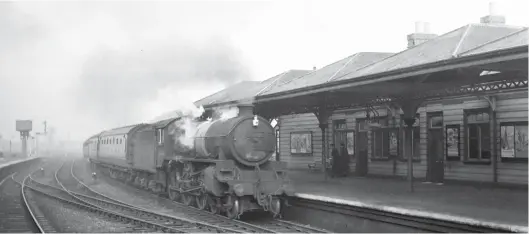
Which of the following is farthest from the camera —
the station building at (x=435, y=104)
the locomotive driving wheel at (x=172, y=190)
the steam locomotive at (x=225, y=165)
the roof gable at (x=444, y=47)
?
the locomotive driving wheel at (x=172, y=190)

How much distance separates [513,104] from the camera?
1278cm

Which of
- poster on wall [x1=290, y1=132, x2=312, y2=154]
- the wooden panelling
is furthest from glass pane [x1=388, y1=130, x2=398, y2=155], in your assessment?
poster on wall [x1=290, y1=132, x2=312, y2=154]

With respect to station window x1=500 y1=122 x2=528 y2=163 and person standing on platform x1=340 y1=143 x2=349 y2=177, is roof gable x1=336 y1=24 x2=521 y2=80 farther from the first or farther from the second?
person standing on platform x1=340 y1=143 x2=349 y2=177

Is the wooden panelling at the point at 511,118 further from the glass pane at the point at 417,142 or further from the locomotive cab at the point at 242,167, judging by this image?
the locomotive cab at the point at 242,167

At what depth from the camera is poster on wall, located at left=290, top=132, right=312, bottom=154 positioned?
21398 mm

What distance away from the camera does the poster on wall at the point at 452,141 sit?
560 inches

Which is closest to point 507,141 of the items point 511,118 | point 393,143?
point 511,118

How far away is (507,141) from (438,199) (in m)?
3.51

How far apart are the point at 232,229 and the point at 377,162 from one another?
8847 millimetres

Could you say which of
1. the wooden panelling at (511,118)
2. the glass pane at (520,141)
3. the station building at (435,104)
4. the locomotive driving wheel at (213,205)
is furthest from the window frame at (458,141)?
the locomotive driving wheel at (213,205)

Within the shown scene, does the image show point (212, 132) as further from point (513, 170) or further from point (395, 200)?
point (513, 170)

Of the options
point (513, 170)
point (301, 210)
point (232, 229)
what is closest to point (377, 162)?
point (513, 170)

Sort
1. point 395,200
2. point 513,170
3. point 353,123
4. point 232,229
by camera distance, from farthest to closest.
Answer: point 353,123, point 513,170, point 395,200, point 232,229

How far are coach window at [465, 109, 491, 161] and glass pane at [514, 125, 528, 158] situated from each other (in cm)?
78
